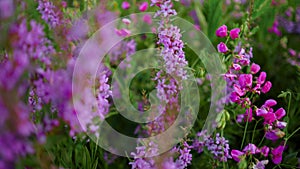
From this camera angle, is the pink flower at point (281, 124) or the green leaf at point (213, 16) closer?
the pink flower at point (281, 124)

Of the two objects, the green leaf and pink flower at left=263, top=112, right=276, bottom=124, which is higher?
the green leaf

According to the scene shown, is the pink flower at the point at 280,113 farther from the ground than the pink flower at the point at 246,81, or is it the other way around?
the pink flower at the point at 246,81

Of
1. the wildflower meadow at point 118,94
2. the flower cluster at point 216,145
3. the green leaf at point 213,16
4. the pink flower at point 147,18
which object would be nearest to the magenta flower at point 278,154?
the wildflower meadow at point 118,94

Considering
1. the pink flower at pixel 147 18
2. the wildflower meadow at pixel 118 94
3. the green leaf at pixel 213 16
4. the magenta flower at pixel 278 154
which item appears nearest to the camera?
the wildflower meadow at pixel 118 94

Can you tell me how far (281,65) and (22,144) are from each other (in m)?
1.38

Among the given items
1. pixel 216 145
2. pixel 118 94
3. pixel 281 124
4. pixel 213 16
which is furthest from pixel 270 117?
pixel 213 16

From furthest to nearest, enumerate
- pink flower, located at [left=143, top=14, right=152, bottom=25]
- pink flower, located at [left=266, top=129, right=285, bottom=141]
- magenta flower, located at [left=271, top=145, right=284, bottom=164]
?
pink flower, located at [left=143, top=14, right=152, bottom=25] → magenta flower, located at [left=271, top=145, right=284, bottom=164] → pink flower, located at [left=266, top=129, right=285, bottom=141]

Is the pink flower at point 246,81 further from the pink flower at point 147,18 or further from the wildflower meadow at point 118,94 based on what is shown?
the pink flower at point 147,18

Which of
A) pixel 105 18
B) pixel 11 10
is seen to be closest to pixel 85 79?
pixel 11 10

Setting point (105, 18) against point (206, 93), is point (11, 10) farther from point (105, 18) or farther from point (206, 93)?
point (206, 93)

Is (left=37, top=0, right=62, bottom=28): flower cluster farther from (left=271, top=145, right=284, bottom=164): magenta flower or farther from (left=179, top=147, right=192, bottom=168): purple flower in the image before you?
(left=271, top=145, right=284, bottom=164): magenta flower

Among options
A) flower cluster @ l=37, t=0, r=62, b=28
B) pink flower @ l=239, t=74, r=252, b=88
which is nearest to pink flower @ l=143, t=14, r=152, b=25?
flower cluster @ l=37, t=0, r=62, b=28

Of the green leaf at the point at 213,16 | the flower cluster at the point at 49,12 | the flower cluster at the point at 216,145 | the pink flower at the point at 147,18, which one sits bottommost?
the flower cluster at the point at 216,145

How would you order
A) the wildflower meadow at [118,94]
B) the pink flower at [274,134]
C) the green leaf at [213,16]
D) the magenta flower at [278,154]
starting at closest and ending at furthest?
the wildflower meadow at [118,94] < the pink flower at [274,134] < the magenta flower at [278,154] < the green leaf at [213,16]
